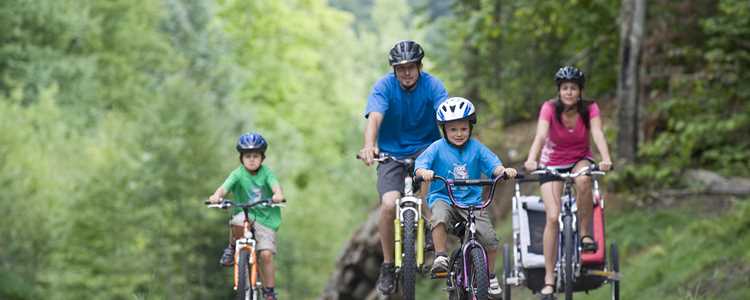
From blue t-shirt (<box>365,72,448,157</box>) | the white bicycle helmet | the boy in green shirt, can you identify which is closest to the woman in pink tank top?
blue t-shirt (<box>365,72,448,157</box>)

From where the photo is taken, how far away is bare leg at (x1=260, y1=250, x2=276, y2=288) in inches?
445

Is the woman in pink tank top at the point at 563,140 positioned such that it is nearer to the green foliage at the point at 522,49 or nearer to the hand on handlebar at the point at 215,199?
the hand on handlebar at the point at 215,199

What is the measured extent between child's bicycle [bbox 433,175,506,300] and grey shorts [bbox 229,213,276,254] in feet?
8.39

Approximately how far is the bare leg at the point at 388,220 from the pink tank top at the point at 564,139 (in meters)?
1.92

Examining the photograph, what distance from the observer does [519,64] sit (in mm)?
25297

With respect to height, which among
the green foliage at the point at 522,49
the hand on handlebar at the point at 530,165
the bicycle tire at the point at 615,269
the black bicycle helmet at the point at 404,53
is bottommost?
the bicycle tire at the point at 615,269

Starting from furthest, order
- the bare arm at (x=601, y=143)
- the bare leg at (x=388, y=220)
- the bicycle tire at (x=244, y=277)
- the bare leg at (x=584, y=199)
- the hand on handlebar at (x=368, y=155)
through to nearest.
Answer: the bare leg at (x=584, y=199) < the bicycle tire at (x=244, y=277) < the bare arm at (x=601, y=143) < the bare leg at (x=388, y=220) < the hand on handlebar at (x=368, y=155)

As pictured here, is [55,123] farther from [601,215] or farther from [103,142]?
[601,215]

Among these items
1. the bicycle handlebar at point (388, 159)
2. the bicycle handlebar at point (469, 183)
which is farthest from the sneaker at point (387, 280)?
the bicycle handlebar at point (469, 183)

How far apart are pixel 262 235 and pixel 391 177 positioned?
1.82 m

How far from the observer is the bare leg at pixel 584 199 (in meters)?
11.2

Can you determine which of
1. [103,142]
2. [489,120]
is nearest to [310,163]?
[103,142]

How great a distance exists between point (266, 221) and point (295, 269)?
35.8 metres

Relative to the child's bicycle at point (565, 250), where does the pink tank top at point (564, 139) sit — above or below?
above
